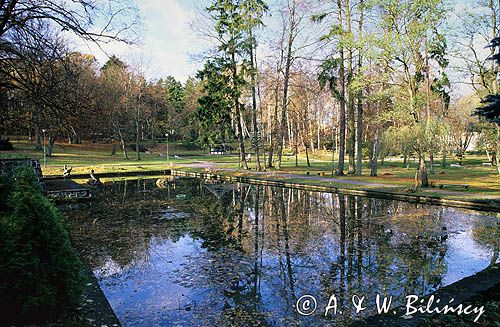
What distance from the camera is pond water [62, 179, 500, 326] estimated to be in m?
5.82

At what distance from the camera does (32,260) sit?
4215mm

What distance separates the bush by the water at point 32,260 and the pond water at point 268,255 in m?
1.29

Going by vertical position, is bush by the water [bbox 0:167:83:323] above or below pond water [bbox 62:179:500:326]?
above

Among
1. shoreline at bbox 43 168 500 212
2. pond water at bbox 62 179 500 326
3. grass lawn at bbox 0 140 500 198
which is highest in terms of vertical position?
grass lawn at bbox 0 140 500 198

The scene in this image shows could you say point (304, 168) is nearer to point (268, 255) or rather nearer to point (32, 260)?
point (268, 255)

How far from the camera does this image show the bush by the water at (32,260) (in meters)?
4.14

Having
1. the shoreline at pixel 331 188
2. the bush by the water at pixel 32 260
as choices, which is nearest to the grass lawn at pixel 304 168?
the shoreline at pixel 331 188

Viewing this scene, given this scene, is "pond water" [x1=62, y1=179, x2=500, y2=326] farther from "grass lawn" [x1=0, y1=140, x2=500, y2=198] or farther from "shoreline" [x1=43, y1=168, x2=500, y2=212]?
"grass lawn" [x1=0, y1=140, x2=500, y2=198]

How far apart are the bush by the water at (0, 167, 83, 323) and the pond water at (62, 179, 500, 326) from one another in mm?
1290

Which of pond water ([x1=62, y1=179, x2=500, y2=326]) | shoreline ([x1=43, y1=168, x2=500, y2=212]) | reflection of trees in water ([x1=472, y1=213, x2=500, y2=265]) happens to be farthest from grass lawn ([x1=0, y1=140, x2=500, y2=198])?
pond water ([x1=62, y1=179, x2=500, y2=326])

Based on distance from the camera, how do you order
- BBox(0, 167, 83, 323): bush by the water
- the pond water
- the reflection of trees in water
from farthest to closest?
1. the reflection of trees in water
2. the pond water
3. BBox(0, 167, 83, 323): bush by the water

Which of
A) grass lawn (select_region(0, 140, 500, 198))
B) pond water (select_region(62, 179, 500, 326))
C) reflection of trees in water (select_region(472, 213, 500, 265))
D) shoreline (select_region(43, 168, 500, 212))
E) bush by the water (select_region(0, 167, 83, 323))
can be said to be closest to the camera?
bush by the water (select_region(0, 167, 83, 323))

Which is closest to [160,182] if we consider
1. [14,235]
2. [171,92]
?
[14,235]

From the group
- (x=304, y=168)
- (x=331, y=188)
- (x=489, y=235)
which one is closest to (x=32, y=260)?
(x=489, y=235)
